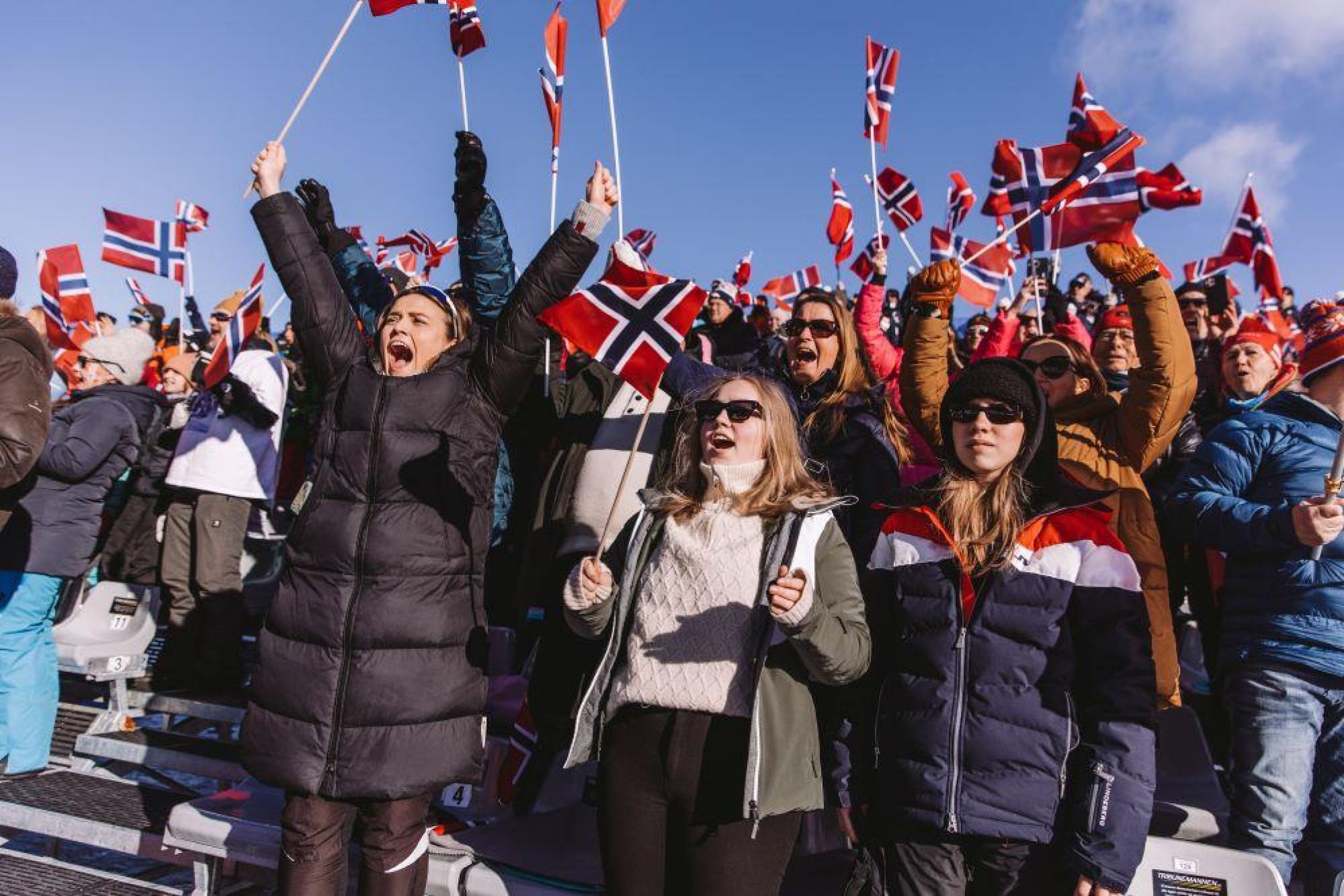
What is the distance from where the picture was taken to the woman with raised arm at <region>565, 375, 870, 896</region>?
8.13 ft

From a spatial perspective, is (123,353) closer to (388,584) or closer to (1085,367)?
(388,584)

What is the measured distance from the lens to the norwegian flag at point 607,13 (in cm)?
456

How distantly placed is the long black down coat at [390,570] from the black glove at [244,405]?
111 inches

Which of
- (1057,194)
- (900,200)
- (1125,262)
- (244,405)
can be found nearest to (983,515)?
(1125,262)

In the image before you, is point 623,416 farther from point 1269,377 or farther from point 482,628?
point 1269,377

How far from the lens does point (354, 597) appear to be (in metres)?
3.04

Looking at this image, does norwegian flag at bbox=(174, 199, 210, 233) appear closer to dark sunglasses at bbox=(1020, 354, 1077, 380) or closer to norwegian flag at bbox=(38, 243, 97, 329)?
norwegian flag at bbox=(38, 243, 97, 329)

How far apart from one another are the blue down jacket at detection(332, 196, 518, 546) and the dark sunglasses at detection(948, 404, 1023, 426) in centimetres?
208

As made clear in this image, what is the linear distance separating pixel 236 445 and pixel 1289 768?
5.75 meters

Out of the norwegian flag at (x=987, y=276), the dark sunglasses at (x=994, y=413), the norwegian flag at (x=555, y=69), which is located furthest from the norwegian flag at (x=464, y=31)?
the dark sunglasses at (x=994, y=413)

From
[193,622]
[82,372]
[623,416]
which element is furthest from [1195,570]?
[82,372]

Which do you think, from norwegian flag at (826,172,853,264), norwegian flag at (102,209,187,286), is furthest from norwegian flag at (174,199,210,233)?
norwegian flag at (826,172,853,264)

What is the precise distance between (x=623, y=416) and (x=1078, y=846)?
2189 mm

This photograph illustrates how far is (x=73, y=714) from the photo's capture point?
217 inches
